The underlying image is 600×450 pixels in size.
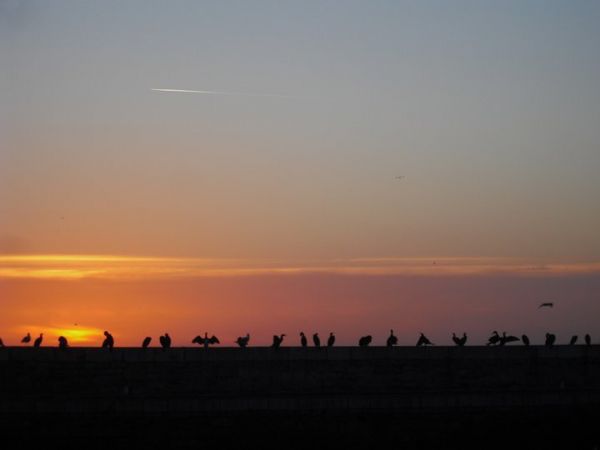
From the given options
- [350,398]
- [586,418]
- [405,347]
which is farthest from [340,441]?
[586,418]

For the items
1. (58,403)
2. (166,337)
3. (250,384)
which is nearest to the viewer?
(58,403)

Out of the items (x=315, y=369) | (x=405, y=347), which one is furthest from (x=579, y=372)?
(x=315, y=369)

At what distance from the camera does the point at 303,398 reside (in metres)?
37.7

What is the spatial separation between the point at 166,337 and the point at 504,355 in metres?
11.4

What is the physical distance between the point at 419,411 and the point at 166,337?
1058 centimetres

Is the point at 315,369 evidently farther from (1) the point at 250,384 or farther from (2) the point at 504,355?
(2) the point at 504,355

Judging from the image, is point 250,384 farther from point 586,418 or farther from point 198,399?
point 586,418

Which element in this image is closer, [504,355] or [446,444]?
[446,444]

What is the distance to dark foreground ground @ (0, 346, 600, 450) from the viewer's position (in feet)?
121

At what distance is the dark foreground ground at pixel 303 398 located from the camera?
36812 millimetres

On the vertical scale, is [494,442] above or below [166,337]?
below

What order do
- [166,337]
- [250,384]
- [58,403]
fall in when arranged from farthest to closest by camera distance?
[166,337] → [250,384] → [58,403]

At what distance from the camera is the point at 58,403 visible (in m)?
36.8

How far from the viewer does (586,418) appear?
39156mm
